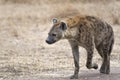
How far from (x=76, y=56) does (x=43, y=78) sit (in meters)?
0.70

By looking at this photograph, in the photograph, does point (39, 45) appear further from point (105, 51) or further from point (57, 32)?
point (57, 32)

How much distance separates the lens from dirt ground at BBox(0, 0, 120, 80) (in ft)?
35.3

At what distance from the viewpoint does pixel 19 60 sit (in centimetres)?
1230

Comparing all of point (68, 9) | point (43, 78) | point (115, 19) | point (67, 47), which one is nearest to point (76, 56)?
point (43, 78)

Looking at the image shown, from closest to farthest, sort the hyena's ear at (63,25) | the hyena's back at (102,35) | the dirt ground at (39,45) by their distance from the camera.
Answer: the hyena's ear at (63,25) → the hyena's back at (102,35) → the dirt ground at (39,45)

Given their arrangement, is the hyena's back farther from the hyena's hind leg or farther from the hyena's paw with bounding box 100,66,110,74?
Result: the hyena's paw with bounding box 100,66,110,74

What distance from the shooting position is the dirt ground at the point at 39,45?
35.3 ft

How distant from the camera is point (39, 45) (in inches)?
583

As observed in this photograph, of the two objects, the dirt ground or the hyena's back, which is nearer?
the hyena's back

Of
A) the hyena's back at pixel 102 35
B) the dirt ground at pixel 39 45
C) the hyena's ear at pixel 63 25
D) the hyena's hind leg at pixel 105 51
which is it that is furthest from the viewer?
the dirt ground at pixel 39 45

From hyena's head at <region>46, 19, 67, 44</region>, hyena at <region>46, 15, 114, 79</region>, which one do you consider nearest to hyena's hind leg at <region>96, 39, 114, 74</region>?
hyena at <region>46, 15, 114, 79</region>

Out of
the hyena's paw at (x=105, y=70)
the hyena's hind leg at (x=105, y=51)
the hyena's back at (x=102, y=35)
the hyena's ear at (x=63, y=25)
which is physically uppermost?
the hyena's ear at (x=63, y=25)

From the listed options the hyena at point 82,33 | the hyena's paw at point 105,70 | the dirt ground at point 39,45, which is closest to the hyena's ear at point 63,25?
the hyena at point 82,33

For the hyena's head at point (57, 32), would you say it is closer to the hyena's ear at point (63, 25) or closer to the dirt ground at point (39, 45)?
the hyena's ear at point (63, 25)
